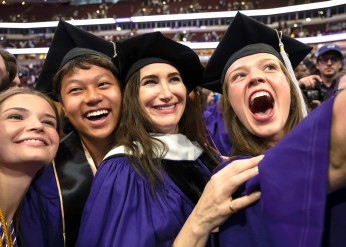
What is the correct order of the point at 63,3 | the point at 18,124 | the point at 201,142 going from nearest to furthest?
the point at 18,124 < the point at 201,142 < the point at 63,3

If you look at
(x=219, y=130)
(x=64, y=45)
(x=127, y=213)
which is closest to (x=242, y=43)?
(x=127, y=213)

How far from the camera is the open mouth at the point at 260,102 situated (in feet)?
5.54

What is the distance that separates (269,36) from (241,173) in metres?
1.03

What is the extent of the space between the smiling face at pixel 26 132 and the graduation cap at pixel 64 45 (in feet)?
2.27

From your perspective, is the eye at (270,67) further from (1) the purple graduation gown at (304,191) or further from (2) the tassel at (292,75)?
(1) the purple graduation gown at (304,191)

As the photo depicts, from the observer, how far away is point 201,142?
2.26 m

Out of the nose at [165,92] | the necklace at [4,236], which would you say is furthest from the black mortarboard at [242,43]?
the necklace at [4,236]

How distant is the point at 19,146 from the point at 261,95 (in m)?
1.12

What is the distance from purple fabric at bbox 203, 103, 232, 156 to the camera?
376 centimetres

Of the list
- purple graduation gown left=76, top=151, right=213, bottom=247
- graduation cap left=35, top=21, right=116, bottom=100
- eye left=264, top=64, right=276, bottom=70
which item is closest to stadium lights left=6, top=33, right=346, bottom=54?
graduation cap left=35, top=21, right=116, bottom=100

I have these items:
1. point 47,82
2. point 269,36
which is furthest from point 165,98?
point 47,82

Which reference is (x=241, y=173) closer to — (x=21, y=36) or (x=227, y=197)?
(x=227, y=197)

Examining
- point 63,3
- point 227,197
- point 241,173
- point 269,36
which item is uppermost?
point 63,3

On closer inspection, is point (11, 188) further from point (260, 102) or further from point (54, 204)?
point (260, 102)
